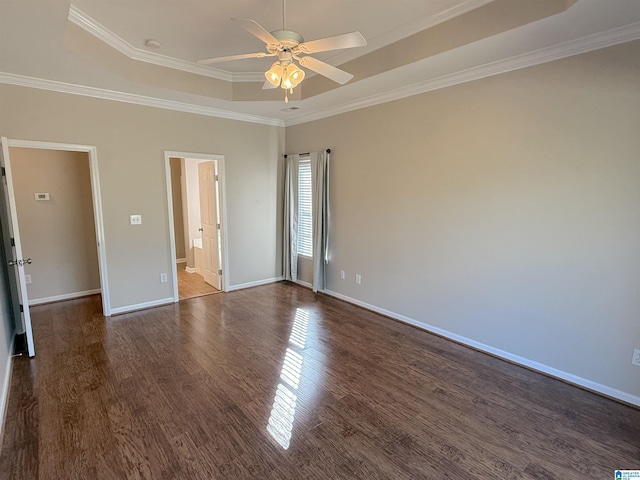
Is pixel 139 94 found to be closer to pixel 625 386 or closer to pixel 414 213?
pixel 414 213

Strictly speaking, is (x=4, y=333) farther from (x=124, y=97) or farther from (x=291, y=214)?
(x=291, y=214)

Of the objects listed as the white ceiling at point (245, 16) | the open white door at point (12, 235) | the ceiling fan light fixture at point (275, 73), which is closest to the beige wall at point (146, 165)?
the open white door at point (12, 235)

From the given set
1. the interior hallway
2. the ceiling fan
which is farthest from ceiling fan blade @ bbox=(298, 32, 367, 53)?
the interior hallway

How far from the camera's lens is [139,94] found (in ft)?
13.4

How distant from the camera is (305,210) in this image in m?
5.49

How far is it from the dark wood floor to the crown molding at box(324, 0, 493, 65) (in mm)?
3123

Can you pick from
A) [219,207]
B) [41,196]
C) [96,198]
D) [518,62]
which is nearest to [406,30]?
[518,62]

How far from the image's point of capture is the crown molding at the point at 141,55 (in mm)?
2785

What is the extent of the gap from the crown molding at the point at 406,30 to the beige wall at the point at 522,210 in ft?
2.49

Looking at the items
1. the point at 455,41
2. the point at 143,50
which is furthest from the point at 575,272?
the point at 143,50

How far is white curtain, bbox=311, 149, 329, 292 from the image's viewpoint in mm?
4938

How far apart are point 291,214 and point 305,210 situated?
0.99 feet

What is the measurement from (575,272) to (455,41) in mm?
2213

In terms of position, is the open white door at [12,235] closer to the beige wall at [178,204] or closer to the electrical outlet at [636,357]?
the beige wall at [178,204]
